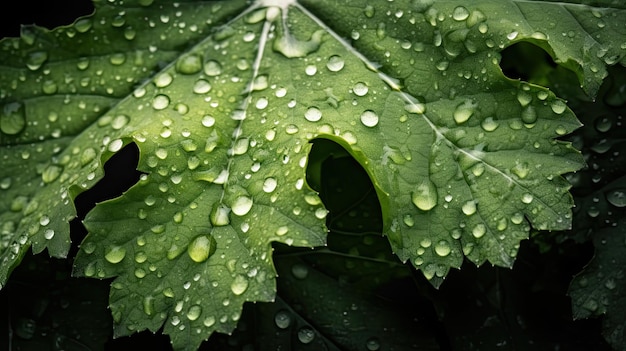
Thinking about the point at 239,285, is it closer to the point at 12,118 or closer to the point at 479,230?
the point at 479,230

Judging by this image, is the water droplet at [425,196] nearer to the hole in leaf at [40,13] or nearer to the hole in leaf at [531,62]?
the hole in leaf at [531,62]

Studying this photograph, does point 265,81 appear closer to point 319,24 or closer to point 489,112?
point 319,24

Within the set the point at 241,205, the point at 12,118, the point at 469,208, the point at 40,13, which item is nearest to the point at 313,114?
the point at 241,205

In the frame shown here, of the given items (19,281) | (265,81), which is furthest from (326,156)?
(19,281)

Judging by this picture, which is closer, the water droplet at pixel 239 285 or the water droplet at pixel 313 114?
the water droplet at pixel 239 285

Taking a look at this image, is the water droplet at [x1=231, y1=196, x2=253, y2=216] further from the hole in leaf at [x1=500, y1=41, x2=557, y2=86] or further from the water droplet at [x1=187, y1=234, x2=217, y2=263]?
the hole in leaf at [x1=500, y1=41, x2=557, y2=86]

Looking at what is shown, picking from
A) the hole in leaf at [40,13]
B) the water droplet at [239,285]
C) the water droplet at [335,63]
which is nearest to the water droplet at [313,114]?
the water droplet at [335,63]

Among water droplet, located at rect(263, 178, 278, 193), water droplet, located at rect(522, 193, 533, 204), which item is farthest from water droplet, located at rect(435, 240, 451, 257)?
water droplet, located at rect(263, 178, 278, 193)
